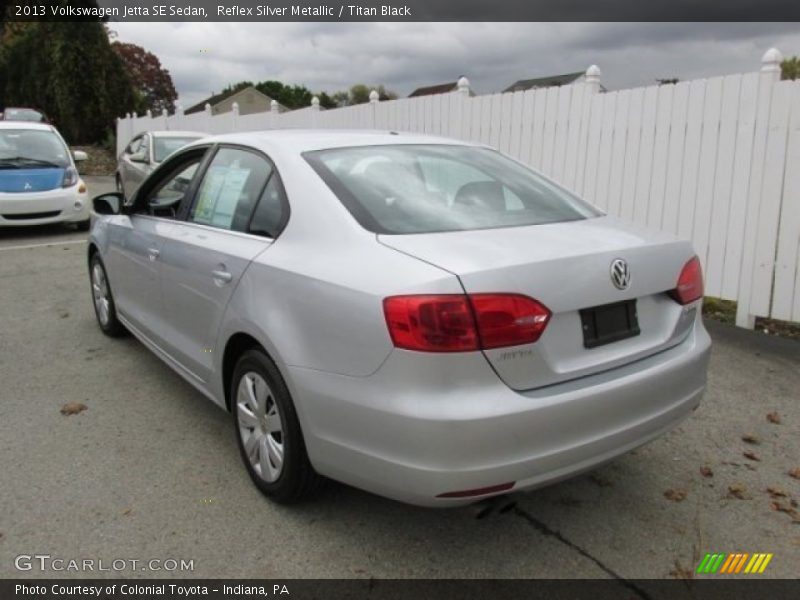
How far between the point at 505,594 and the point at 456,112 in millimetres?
7148

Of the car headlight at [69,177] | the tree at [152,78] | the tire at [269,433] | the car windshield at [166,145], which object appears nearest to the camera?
the tire at [269,433]

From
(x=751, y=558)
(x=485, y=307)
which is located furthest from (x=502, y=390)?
(x=751, y=558)

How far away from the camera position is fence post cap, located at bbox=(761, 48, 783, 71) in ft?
17.3

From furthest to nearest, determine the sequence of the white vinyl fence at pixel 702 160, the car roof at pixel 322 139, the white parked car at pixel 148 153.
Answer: the white parked car at pixel 148 153, the white vinyl fence at pixel 702 160, the car roof at pixel 322 139

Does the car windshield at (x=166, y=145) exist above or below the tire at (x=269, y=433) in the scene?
above

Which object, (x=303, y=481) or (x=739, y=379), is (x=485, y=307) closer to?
(x=303, y=481)

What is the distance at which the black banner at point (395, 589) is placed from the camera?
2.47 m

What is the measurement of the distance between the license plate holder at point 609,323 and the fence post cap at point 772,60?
3826 mm

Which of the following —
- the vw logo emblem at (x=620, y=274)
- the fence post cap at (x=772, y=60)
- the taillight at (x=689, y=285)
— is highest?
the fence post cap at (x=772, y=60)

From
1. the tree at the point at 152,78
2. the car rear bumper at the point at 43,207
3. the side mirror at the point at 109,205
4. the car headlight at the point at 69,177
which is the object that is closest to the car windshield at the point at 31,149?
the car headlight at the point at 69,177

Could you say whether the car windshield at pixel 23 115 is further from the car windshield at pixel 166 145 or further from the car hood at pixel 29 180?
the car hood at pixel 29 180

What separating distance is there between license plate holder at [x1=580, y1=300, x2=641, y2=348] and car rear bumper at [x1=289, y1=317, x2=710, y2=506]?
12 cm

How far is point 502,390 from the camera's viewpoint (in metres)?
2.27

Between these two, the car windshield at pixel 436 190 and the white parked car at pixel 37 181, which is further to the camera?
the white parked car at pixel 37 181
